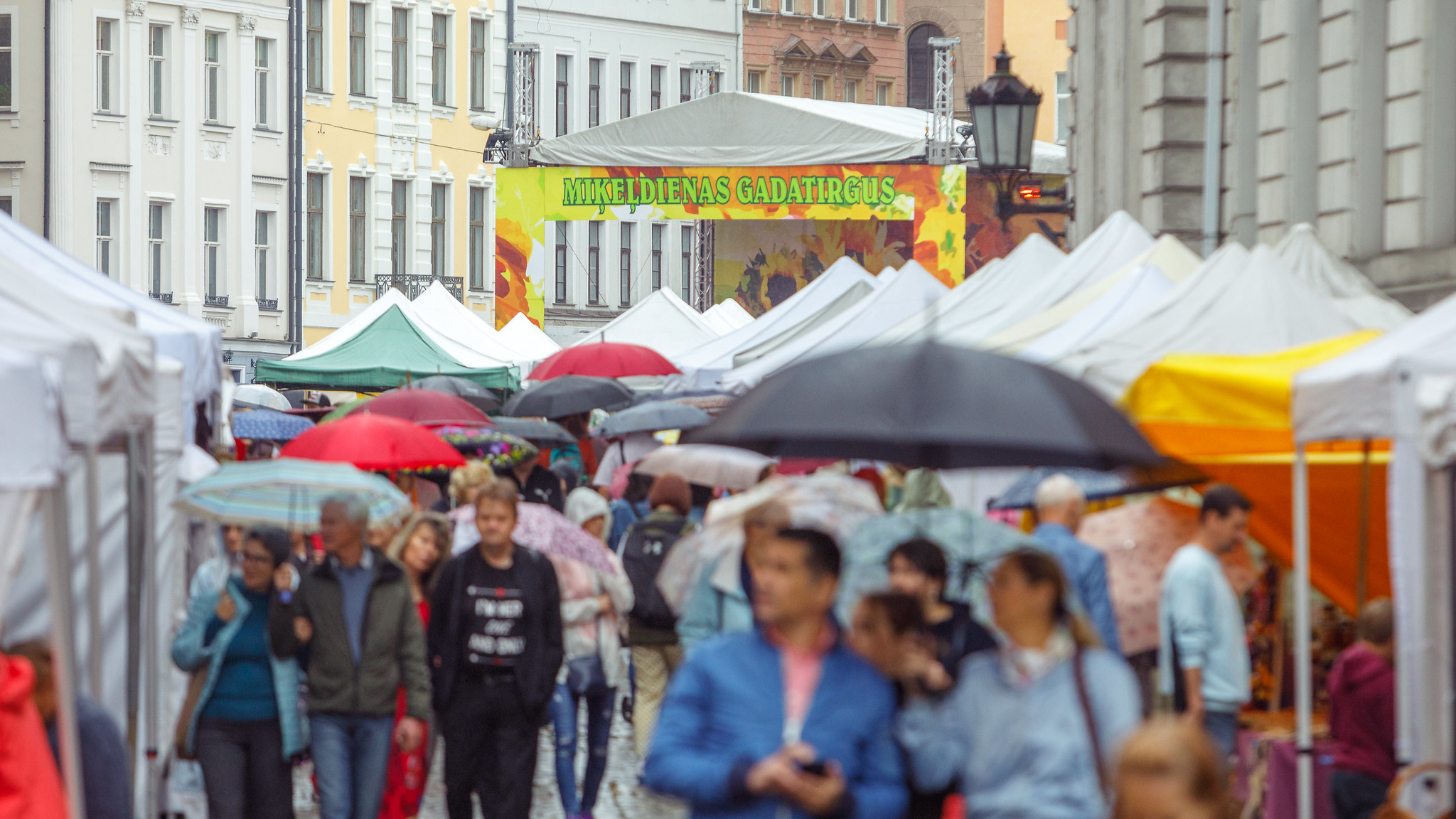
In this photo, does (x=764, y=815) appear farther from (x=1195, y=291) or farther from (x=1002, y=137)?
(x=1002, y=137)

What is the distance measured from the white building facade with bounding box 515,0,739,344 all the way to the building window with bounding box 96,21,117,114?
1269cm

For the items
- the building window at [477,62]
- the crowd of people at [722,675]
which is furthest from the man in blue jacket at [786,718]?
Answer: the building window at [477,62]

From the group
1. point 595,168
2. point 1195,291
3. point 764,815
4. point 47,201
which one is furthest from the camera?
point 47,201

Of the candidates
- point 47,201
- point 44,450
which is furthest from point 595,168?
point 44,450

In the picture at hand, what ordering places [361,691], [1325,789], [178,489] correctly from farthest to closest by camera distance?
[178,489]
[361,691]
[1325,789]

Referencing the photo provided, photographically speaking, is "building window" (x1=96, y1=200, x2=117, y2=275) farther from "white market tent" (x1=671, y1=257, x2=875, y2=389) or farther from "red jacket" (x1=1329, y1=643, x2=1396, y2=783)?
"red jacket" (x1=1329, y1=643, x2=1396, y2=783)

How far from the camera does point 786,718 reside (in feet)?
19.3

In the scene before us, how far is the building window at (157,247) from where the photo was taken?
163 feet

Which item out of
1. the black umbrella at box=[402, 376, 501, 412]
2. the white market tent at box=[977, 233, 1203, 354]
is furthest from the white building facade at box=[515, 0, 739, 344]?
the white market tent at box=[977, 233, 1203, 354]

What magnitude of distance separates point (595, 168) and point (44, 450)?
1207 inches

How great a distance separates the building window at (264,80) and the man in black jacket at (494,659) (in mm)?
42371

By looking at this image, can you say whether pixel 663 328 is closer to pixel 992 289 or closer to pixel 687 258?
pixel 992 289

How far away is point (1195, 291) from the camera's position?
13.3 m

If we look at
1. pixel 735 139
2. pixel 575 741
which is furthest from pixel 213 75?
pixel 575 741
